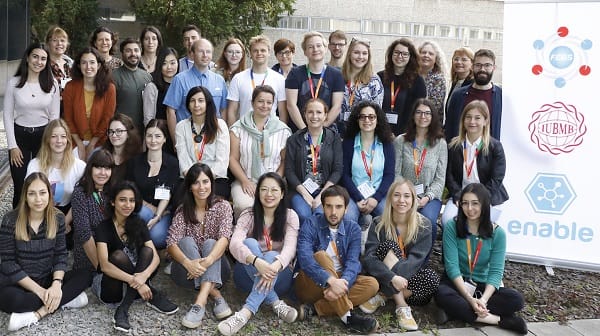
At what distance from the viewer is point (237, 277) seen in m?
4.29

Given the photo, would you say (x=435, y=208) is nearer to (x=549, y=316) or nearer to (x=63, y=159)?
(x=549, y=316)

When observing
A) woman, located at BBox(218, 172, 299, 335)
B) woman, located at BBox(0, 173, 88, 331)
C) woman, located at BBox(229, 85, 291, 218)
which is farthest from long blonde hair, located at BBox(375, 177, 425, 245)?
woman, located at BBox(0, 173, 88, 331)

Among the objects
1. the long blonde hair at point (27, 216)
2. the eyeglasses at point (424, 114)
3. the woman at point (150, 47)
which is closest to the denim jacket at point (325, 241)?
the eyeglasses at point (424, 114)

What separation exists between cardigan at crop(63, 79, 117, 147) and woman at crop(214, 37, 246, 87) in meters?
1.21

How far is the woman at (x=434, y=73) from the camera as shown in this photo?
6027mm

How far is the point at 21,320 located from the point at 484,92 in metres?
4.32

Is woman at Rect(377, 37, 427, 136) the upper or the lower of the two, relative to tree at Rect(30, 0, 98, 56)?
lower

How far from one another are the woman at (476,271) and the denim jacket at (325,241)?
69cm

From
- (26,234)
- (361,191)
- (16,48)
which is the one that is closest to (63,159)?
(26,234)

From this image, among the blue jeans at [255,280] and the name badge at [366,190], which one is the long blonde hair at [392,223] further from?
the blue jeans at [255,280]

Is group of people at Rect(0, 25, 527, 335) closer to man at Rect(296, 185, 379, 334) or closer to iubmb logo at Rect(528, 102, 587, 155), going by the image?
man at Rect(296, 185, 379, 334)

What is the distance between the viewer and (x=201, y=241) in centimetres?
430

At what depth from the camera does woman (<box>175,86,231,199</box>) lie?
15.9 ft

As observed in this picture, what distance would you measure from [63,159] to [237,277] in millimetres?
1749
